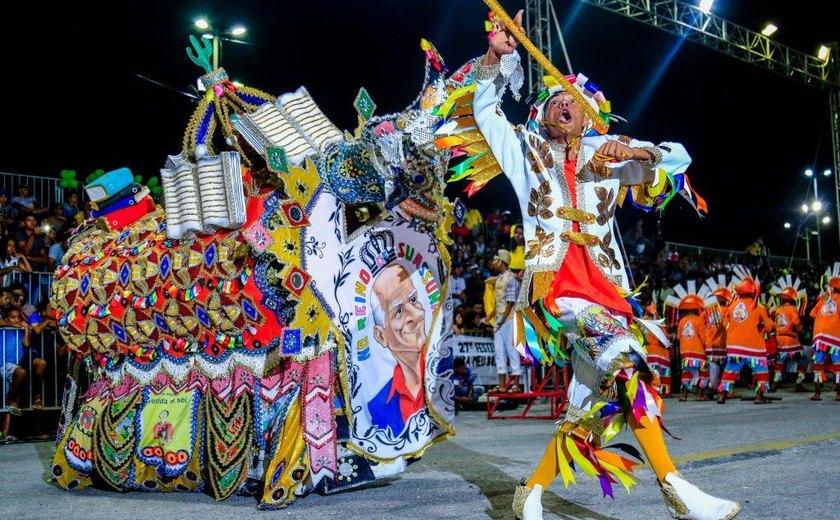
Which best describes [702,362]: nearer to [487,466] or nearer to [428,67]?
[487,466]

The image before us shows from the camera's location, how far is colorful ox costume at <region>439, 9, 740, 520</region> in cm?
350

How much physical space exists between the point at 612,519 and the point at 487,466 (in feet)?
6.50

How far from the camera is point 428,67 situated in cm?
438

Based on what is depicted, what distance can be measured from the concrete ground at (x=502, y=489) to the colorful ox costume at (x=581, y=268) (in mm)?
381

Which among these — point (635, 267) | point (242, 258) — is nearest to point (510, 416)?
point (242, 258)

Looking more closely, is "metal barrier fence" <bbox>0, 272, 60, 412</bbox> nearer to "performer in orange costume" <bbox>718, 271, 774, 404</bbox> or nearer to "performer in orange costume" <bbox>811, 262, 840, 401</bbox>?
"performer in orange costume" <bbox>718, 271, 774, 404</bbox>

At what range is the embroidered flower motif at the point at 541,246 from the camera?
3.71 meters

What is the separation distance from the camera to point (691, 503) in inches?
129

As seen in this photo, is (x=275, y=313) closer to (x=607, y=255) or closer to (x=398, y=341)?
(x=398, y=341)

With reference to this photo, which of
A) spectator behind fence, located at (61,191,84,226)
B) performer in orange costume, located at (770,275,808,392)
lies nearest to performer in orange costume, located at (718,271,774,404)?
performer in orange costume, located at (770,275,808,392)

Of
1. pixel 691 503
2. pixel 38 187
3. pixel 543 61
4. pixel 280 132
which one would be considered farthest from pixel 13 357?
pixel 691 503

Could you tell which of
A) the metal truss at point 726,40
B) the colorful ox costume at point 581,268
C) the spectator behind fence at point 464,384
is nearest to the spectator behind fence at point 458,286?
the spectator behind fence at point 464,384

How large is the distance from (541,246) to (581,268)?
0.21 metres

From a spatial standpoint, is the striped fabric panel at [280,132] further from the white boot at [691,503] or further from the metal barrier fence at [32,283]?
the metal barrier fence at [32,283]
